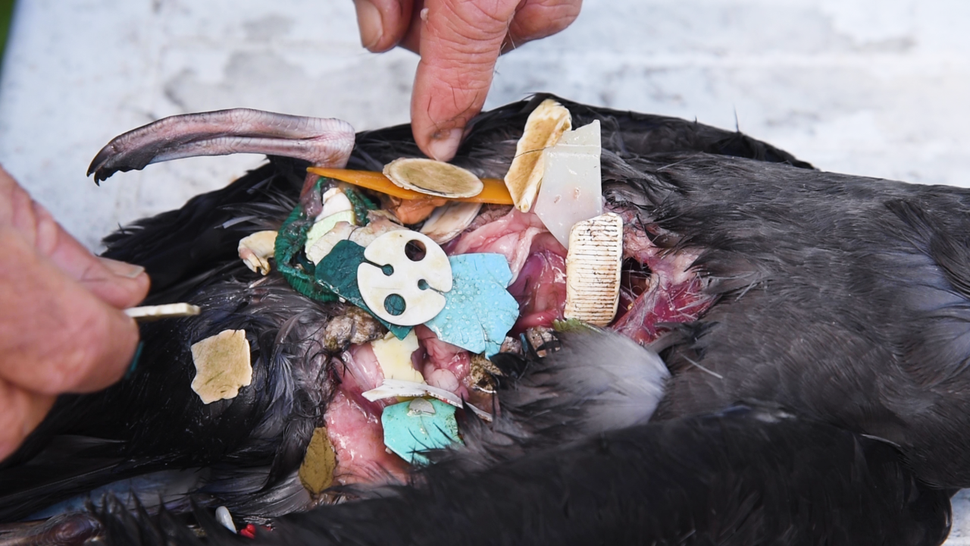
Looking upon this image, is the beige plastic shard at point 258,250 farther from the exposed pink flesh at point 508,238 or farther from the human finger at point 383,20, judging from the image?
the human finger at point 383,20

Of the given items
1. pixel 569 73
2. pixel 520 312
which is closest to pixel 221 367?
pixel 520 312

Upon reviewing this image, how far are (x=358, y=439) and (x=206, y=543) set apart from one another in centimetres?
30

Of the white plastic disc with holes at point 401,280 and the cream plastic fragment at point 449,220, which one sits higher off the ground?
the cream plastic fragment at point 449,220

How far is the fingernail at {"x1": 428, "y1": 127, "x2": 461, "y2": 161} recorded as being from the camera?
3.69 feet

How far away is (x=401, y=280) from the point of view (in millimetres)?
963

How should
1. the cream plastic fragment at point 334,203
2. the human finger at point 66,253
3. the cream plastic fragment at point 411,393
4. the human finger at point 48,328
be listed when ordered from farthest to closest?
→ 1. the cream plastic fragment at point 334,203
2. the cream plastic fragment at point 411,393
3. the human finger at point 66,253
4. the human finger at point 48,328

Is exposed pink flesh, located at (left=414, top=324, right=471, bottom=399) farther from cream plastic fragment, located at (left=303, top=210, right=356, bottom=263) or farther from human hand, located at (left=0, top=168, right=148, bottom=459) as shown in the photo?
human hand, located at (left=0, top=168, right=148, bottom=459)

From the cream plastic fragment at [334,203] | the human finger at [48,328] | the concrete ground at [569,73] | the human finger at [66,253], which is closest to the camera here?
the human finger at [48,328]

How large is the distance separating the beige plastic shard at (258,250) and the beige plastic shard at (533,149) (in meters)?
0.35

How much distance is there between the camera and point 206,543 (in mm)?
712

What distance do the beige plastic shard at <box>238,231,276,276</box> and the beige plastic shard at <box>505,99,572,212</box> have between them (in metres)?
0.35

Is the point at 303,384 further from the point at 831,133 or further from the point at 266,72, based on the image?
the point at 831,133

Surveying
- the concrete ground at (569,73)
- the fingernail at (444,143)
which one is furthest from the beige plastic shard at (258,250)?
the concrete ground at (569,73)

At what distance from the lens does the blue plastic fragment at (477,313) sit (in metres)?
0.97
